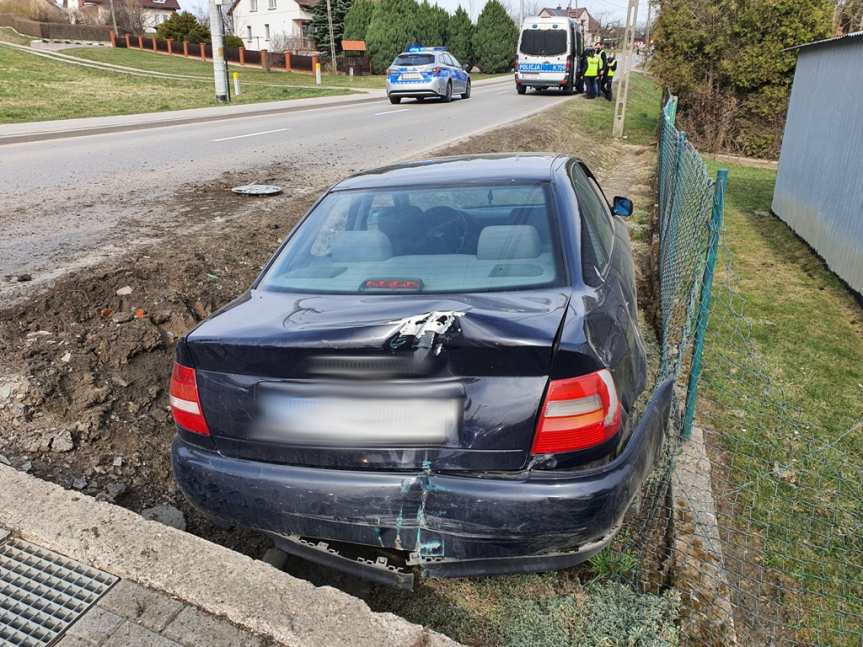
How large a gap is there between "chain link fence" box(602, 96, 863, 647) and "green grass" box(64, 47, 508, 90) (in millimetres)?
37045

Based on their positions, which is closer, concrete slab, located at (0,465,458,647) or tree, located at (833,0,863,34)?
concrete slab, located at (0,465,458,647)

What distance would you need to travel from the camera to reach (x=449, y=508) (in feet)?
7.20

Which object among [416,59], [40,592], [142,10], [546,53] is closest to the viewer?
[40,592]

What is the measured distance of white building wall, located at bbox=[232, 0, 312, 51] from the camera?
72.1 metres

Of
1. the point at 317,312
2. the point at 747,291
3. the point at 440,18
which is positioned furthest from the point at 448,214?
the point at 440,18

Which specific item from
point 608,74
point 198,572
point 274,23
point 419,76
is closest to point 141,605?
point 198,572

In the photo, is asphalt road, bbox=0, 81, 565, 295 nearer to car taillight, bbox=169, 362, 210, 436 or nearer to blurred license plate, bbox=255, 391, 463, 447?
car taillight, bbox=169, 362, 210, 436

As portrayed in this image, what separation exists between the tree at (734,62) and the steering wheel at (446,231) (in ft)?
48.3

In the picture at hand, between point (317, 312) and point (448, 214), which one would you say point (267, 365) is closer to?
point (317, 312)

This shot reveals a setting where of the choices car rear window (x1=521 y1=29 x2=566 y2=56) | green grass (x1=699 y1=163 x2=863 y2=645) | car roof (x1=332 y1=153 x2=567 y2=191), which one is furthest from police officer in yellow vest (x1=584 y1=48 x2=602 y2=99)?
car roof (x1=332 y1=153 x2=567 y2=191)

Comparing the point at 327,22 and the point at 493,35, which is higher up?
the point at 327,22

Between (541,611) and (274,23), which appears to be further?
(274,23)

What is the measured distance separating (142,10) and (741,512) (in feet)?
262

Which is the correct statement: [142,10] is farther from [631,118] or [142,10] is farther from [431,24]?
[631,118]
